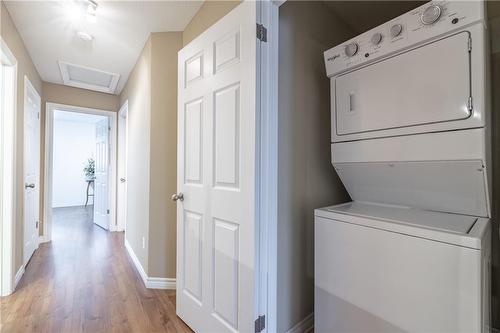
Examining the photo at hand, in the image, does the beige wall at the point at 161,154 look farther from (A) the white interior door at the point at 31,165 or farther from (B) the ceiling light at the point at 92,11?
(A) the white interior door at the point at 31,165

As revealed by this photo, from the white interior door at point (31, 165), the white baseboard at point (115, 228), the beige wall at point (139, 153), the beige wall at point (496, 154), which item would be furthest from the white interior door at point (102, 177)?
the beige wall at point (496, 154)

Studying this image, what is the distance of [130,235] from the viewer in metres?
2.97

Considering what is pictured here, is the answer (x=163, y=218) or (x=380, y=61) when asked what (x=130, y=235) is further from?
(x=380, y=61)

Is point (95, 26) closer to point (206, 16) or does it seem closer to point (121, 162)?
point (206, 16)

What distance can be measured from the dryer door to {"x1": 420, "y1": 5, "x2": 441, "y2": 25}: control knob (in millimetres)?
97

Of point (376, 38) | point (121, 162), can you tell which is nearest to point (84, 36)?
point (121, 162)

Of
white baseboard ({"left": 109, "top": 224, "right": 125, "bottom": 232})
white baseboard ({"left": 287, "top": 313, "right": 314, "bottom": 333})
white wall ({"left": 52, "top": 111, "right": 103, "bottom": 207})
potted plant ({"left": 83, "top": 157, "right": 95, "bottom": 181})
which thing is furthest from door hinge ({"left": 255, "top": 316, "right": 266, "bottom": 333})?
white wall ({"left": 52, "top": 111, "right": 103, "bottom": 207})

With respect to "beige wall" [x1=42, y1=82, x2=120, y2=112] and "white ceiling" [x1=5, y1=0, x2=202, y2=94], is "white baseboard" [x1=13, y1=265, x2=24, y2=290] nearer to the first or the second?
"white ceiling" [x1=5, y1=0, x2=202, y2=94]

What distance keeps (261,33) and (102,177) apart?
13.3 ft

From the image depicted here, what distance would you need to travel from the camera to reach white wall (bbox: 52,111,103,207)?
632cm

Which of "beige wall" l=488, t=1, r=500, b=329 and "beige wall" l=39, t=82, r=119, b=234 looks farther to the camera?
"beige wall" l=39, t=82, r=119, b=234

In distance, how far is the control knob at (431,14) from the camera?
3.47ft

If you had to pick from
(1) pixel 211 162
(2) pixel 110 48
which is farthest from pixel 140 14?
(1) pixel 211 162

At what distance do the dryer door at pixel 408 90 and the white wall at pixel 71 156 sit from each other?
6.63m
